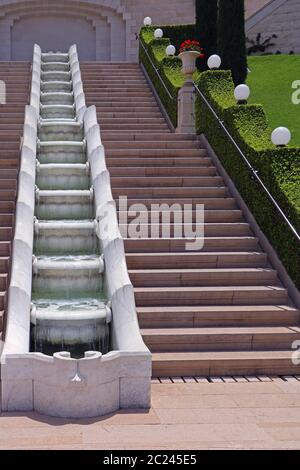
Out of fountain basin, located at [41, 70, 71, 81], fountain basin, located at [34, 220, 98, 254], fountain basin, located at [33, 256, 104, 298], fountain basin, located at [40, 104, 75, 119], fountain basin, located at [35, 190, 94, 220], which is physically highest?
fountain basin, located at [41, 70, 71, 81]

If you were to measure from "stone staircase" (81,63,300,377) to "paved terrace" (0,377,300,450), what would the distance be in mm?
850

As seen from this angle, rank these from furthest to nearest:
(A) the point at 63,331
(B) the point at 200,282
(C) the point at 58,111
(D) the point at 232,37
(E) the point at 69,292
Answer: (D) the point at 232,37 → (C) the point at 58,111 → (B) the point at 200,282 → (E) the point at 69,292 → (A) the point at 63,331

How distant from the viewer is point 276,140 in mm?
10812

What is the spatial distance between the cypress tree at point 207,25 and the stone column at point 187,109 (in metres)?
9.08

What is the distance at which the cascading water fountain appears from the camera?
6.79 metres

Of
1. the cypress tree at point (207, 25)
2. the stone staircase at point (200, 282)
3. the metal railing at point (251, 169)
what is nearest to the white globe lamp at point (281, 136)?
the metal railing at point (251, 169)

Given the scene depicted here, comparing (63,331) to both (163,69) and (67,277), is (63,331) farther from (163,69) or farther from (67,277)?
(163,69)

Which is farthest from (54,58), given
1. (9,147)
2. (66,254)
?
(66,254)

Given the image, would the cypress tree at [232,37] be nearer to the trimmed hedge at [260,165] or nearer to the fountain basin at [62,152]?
the trimmed hedge at [260,165]

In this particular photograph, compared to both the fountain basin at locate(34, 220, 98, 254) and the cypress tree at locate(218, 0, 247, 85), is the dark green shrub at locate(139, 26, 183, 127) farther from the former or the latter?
the fountain basin at locate(34, 220, 98, 254)

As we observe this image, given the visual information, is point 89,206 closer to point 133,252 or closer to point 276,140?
point 133,252

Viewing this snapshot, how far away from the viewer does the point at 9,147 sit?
1426 centimetres

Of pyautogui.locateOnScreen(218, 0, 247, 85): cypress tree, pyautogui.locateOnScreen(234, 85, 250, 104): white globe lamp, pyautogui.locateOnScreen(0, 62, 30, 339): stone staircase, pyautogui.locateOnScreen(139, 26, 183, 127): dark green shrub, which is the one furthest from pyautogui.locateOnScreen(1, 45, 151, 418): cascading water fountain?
pyautogui.locateOnScreen(218, 0, 247, 85): cypress tree

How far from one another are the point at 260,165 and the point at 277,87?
1128 cm
